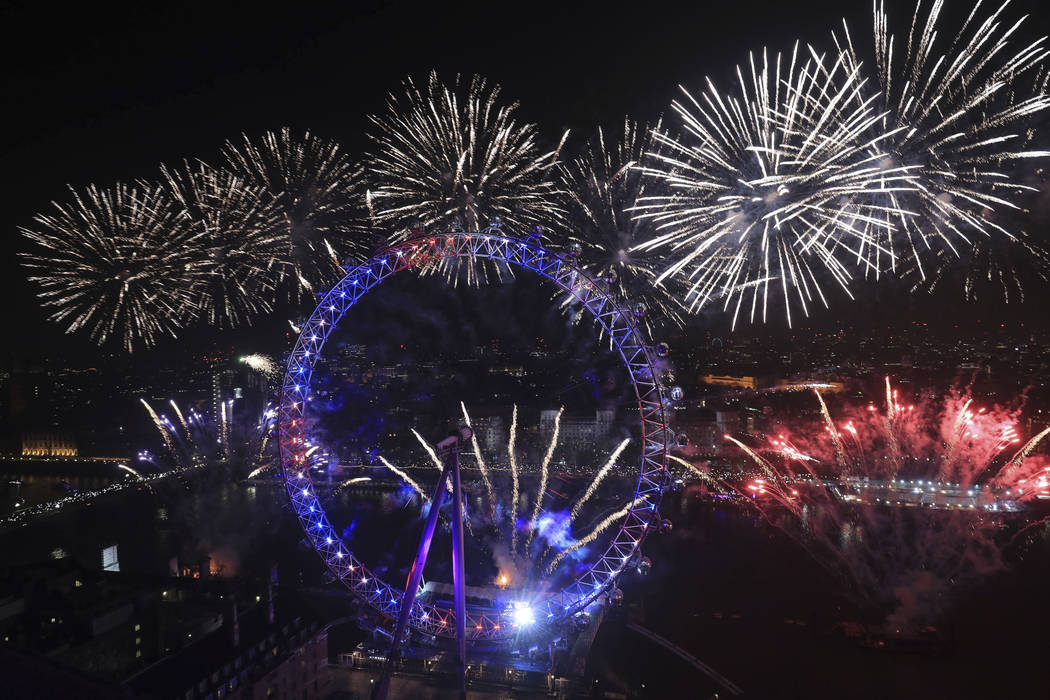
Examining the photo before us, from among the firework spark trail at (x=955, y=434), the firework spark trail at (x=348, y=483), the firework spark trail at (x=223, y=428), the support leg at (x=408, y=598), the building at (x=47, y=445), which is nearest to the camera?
the support leg at (x=408, y=598)

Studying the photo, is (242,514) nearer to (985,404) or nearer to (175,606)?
(175,606)

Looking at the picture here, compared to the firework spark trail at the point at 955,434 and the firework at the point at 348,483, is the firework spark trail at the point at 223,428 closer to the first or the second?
the firework at the point at 348,483

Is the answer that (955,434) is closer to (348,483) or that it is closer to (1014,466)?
(1014,466)

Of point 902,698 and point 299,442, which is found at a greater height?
point 299,442

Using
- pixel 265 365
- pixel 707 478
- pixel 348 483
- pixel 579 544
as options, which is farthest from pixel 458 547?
pixel 265 365

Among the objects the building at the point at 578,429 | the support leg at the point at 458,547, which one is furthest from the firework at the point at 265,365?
the support leg at the point at 458,547

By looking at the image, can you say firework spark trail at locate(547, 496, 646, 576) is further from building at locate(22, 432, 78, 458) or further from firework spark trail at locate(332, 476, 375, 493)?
building at locate(22, 432, 78, 458)

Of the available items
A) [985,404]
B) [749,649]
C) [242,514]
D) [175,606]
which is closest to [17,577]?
[175,606]

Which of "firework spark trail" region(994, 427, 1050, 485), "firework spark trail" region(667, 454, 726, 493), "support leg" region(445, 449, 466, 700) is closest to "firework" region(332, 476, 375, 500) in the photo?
"firework spark trail" region(667, 454, 726, 493)
